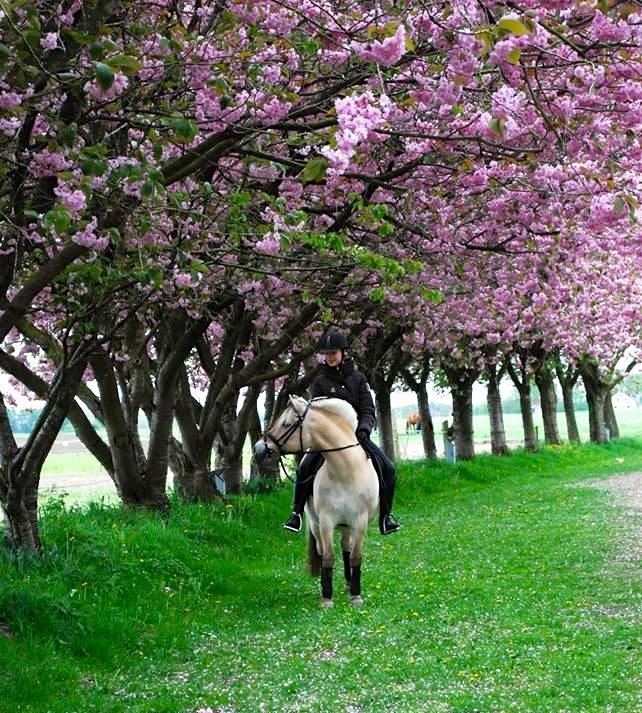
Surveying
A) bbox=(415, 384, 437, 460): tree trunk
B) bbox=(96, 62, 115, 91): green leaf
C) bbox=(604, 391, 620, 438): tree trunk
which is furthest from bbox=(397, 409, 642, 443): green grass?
bbox=(96, 62, 115, 91): green leaf

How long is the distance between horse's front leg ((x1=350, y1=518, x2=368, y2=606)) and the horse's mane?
4.36 feet

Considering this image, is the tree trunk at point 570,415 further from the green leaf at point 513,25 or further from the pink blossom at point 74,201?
the green leaf at point 513,25

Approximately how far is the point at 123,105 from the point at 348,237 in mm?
7130

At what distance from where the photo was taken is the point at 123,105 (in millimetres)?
9523

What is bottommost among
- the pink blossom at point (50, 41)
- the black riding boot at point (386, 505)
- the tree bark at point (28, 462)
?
the black riding boot at point (386, 505)

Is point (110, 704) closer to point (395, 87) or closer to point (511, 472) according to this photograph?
point (395, 87)

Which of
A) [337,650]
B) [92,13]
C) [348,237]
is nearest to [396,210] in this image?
[348,237]

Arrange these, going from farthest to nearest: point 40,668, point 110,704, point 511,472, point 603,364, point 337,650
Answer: point 603,364, point 511,472, point 337,650, point 40,668, point 110,704

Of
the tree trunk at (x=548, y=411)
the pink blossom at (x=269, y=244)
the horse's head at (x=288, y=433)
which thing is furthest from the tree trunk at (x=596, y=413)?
the pink blossom at (x=269, y=244)

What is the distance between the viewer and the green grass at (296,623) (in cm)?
859

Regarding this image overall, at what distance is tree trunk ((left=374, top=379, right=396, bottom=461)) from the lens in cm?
3447

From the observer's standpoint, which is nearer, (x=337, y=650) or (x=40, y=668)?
(x=40, y=668)

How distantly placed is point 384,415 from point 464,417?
14.6ft

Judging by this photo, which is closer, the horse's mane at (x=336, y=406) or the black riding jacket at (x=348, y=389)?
the horse's mane at (x=336, y=406)
